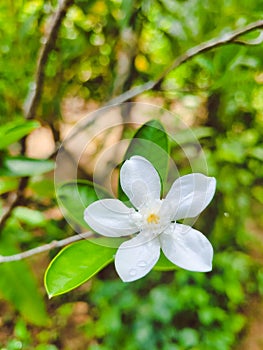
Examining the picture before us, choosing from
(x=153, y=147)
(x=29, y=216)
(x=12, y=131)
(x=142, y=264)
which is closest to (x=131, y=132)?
(x=29, y=216)

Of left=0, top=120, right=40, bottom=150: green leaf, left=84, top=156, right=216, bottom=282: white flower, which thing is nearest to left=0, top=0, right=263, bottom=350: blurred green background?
left=0, top=120, right=40, bottom=150: green leaf

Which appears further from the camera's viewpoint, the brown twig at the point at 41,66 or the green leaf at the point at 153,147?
the brown twig at the point at 41,66

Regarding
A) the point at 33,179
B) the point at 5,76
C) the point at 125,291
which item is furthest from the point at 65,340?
the point at 5,76

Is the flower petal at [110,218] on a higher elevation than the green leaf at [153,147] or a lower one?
lower

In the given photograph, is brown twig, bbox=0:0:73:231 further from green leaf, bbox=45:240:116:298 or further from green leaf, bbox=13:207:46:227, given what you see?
green leaf, bbox=45:240:116:298

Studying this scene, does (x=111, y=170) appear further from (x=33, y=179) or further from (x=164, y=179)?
(x=33, y=179)

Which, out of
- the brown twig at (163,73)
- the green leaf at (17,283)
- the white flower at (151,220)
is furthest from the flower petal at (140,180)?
the green leaf at (17,283)

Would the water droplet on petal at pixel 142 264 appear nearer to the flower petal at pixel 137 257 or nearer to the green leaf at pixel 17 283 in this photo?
the flower petal at pixel 137 257
